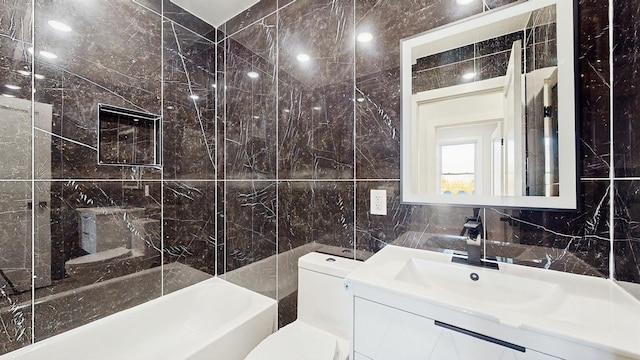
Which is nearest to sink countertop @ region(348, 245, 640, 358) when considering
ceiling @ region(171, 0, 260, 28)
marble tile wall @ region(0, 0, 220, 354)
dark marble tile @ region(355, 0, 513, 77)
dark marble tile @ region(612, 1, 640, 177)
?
dark marble tile @ region(612, 1, 640, 177)

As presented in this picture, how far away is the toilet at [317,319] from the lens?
1.23m

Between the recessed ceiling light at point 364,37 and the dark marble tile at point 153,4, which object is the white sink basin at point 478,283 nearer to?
the recessed ceiling light at point 364,37

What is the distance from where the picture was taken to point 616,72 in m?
0.87

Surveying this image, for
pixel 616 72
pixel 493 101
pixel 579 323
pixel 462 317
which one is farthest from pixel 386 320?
pixel 616 72

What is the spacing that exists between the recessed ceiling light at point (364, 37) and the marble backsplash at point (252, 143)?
1.2 inches

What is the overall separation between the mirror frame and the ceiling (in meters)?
1.41

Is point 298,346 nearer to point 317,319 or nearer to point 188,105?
point 317,319

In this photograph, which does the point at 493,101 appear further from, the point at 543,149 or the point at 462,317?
the point at 462,317

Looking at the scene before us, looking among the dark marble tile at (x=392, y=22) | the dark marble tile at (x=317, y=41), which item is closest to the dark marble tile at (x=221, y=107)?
the dark marble tile at (x=317, y=41)

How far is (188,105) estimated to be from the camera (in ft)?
6.46

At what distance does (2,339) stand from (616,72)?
2847 millimetres

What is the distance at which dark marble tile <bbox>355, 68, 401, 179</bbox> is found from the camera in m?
1.34

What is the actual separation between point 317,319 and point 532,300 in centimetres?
104

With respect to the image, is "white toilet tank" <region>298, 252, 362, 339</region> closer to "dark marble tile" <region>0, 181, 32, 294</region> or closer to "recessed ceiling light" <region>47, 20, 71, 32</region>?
"dark marble tile" <region>0, 181, 32, 294</region>
